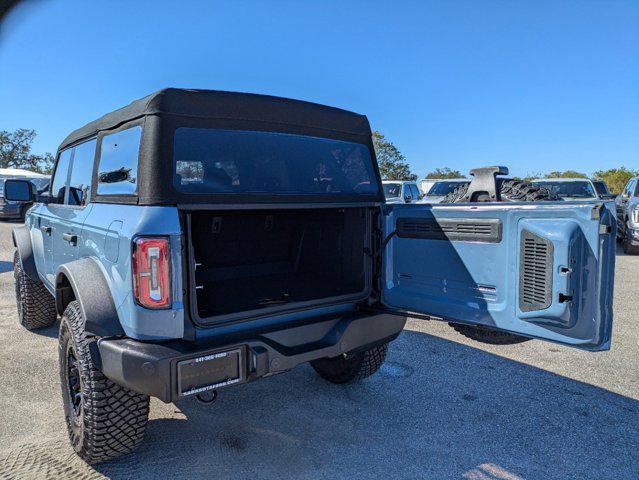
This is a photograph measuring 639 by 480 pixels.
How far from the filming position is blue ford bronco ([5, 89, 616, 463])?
85.4 inches

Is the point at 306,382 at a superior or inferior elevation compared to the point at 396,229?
inferior

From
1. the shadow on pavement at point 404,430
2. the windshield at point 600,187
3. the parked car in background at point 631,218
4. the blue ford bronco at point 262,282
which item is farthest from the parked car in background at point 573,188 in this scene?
the blue ford bronco at point 262,282

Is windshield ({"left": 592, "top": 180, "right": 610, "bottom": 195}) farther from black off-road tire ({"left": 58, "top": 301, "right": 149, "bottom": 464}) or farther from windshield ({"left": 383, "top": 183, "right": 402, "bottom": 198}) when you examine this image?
black off-road tire ({"left": 58, "top": 301, "right": 149, "bottom": 464})

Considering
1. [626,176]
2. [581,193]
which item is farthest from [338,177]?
[626,176]

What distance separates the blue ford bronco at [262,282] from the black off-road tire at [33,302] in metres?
1.36

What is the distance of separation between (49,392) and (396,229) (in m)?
2.86

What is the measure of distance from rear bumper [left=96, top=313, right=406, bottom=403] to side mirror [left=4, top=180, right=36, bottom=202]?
2.50m

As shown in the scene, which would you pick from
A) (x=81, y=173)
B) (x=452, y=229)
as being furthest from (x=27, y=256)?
(x=452, y=229)

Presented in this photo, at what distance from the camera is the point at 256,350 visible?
2.37 meters

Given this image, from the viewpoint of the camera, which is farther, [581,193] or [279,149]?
[581,193]

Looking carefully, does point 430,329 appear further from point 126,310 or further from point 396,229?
point 126,310

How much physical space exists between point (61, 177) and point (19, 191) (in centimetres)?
42

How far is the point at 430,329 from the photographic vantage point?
5258 millimetres

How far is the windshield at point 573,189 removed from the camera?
1160 centimetres
